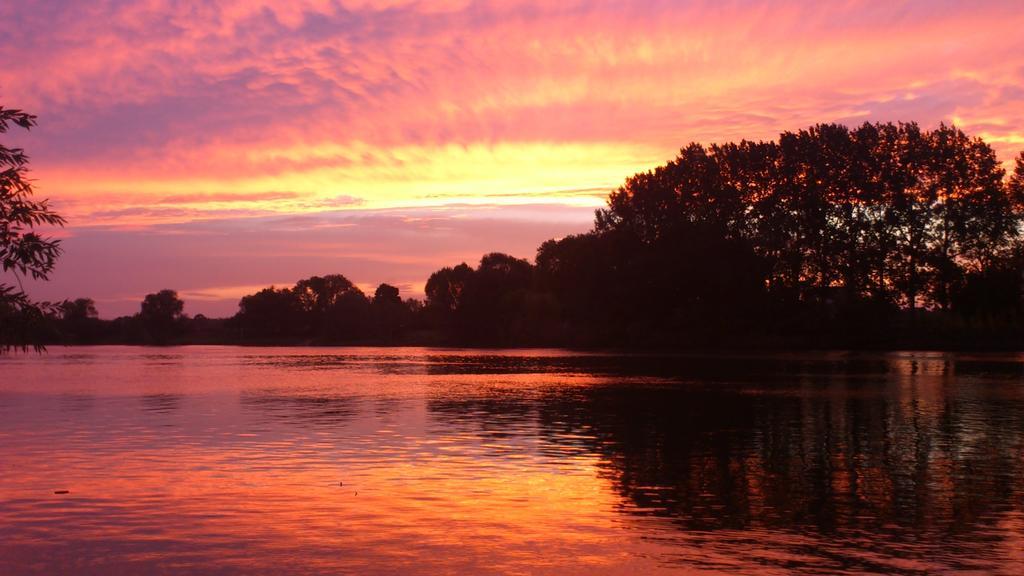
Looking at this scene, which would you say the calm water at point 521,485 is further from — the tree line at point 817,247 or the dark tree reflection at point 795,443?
the tree line at point 817,247

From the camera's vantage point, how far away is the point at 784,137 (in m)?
112

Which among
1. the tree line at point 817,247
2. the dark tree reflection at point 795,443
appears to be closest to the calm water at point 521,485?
the dark tree reflection at point 795,443

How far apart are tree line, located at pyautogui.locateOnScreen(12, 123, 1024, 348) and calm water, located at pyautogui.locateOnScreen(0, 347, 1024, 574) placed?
199ft

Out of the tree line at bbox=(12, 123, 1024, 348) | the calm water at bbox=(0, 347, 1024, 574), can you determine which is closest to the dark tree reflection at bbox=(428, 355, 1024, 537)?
the calm water at bbox=(0, 347, 1024, 574)

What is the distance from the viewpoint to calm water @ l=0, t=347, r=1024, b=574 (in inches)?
597

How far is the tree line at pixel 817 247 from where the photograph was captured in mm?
101812

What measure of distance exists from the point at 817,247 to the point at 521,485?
300 ft

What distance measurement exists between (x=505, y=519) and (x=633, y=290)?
97.0 meters

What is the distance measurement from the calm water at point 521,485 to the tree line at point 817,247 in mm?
60626

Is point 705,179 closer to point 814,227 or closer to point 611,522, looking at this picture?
point 814,227

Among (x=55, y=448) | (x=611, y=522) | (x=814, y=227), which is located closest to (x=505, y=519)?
(x=611, y=522)

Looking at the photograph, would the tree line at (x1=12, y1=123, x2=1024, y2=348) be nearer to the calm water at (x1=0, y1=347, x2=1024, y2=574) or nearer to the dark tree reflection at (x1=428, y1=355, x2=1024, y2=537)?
the dark tree reflection at (x1=428, y1=355, x2=1024, y2=537)

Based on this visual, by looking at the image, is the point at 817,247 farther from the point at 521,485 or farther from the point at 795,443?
the point at 521,485

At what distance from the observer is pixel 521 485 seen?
2155 cm
